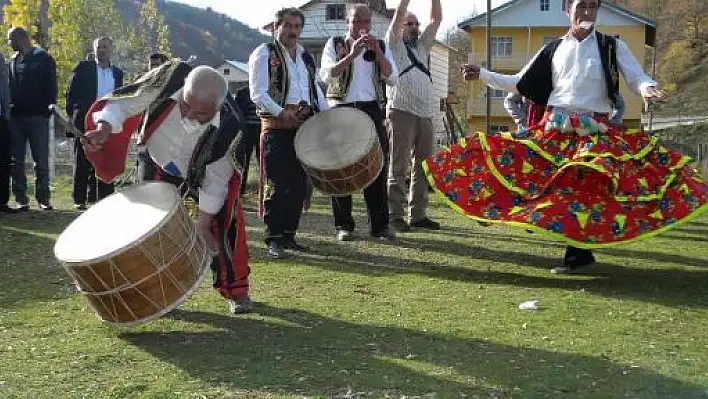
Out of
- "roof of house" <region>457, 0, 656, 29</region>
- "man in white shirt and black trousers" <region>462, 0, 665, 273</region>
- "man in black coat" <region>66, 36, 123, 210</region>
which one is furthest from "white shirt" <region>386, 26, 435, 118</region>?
"roof of house" <region>457, 0, 656, 29</region>

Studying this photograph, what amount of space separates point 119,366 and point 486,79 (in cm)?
379

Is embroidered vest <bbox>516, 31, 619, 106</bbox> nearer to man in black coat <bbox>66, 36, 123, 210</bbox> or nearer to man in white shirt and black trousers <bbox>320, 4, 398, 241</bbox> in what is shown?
man in white shirt and black trousers <bbox>320, 4, 398, 241</bbox>

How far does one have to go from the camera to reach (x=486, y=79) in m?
6.68

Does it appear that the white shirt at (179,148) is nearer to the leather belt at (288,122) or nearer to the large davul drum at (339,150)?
the large davul drum at (339,150)

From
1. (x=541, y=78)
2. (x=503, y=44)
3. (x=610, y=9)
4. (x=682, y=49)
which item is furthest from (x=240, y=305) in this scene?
(x=682, y=49)

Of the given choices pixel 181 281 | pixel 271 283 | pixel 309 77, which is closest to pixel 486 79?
pixel 309 77

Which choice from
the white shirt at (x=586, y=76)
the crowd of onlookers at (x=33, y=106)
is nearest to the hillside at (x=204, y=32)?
the crowd of onlookers at (x=33, y=106)

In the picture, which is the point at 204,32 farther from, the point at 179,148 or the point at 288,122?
the point at 179,148

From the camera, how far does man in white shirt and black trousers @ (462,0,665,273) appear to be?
20.3 feet

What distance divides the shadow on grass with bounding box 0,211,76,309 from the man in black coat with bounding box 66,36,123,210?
1.94ft

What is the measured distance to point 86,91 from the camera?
33.5 ft

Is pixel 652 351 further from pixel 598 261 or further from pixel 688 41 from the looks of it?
pixel 688 41

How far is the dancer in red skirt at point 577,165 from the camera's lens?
5746 mm

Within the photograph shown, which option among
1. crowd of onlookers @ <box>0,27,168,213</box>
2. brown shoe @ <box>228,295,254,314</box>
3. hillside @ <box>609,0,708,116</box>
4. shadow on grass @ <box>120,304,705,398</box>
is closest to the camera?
shadow on grass @ <box>120,304,705,398</box>
